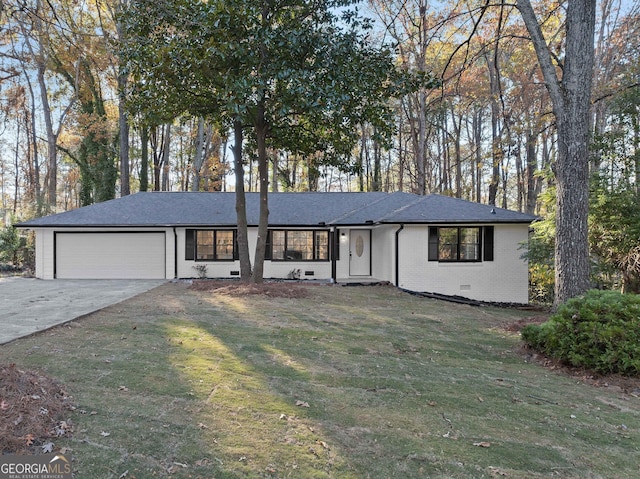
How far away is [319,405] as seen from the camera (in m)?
3.85

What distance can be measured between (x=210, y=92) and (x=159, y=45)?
1.84 m

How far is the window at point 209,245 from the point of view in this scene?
51.5ft

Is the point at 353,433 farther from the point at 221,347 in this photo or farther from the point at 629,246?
the point at 629,246

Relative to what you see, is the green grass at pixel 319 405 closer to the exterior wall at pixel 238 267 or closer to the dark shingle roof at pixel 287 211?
the dark shingle roof at pixel 287 211

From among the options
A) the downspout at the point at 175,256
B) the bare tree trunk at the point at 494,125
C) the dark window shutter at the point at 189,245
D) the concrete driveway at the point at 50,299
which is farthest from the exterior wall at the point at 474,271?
the downspout at the point at 175,256

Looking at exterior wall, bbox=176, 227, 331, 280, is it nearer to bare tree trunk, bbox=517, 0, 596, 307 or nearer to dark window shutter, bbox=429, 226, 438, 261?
dark window shutter, bbox=429, 226, 438, 261

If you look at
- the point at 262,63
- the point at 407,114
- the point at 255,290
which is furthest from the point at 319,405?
the point at 407,114

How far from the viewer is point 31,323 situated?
6910 mm

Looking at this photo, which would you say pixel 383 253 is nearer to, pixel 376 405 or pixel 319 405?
pixel 376 405

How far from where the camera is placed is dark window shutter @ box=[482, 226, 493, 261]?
43.4ft

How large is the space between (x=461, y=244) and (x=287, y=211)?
23.2 feet

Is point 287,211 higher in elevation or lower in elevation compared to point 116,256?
higher

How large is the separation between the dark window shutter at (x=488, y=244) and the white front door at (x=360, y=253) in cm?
439

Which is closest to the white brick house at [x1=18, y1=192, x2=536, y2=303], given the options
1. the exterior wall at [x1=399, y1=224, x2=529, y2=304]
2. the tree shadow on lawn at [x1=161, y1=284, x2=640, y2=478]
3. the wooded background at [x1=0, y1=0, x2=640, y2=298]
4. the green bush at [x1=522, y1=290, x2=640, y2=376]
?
the exterior wall at [x1=399, y1=224, x2=529, y2=304]
